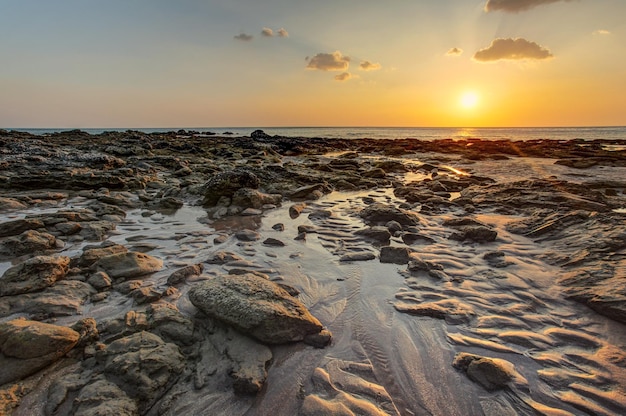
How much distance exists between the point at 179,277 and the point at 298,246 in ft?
6.78

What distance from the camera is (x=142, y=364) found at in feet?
7.76

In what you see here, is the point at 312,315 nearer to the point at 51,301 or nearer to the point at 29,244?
the point at 51,301

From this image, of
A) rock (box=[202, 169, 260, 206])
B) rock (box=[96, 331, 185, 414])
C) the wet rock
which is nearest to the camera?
rock (box=[96, 331, 185, 414])

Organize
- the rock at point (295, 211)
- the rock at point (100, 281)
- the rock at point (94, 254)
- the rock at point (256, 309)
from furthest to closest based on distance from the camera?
the rock at point (295, 211), the rock at point (94, 254), the rock at point (100, 281), the rock at point (256, 309)

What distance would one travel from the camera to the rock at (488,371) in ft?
8.04

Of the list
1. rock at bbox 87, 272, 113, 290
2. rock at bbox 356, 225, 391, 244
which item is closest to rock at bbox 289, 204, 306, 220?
rock at bbox 356, 225, 391, 244

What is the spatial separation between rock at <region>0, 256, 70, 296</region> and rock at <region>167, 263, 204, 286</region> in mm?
1246

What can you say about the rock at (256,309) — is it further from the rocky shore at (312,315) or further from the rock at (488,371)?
the rock at (488,371)

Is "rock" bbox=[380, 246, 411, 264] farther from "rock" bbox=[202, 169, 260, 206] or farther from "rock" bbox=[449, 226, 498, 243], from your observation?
"rock" bbox=[202, 169, 260, 206]

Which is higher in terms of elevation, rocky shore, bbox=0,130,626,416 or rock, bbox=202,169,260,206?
rock, bbox=202,169,260,206

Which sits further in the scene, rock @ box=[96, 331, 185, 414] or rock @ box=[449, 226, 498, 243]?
rock @ box=[449, 226, 498, 243]

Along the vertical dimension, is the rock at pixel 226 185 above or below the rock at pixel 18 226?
above

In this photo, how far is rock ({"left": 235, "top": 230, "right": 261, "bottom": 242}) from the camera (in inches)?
226

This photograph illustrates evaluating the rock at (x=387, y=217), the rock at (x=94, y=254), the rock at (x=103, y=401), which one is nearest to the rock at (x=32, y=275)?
the rock at (x=94, y=254)
